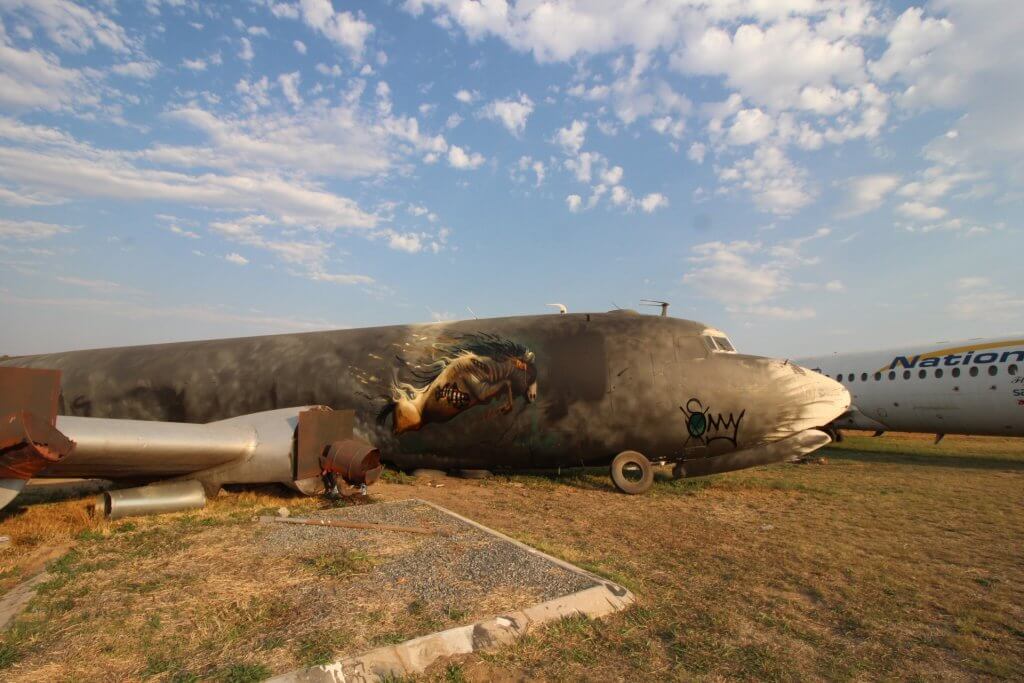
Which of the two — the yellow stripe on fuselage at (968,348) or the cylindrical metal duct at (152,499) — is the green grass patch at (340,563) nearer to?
the cylindrical metal duct at (152,499)

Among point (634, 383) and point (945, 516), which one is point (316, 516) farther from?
point (945, 516)

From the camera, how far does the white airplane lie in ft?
61.9

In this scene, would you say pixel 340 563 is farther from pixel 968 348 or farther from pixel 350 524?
pixel 968 348

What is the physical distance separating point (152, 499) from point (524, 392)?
7.02 metres

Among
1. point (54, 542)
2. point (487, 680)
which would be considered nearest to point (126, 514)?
point (54, 542)

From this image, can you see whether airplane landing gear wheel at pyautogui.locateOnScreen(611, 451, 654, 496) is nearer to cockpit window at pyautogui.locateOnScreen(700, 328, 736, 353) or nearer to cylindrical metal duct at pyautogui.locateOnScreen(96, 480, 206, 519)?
cockpit window at pyautogui.locateOnScreen(700, 328, 736, 353)

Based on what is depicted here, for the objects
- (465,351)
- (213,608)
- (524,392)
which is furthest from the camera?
(465,351)

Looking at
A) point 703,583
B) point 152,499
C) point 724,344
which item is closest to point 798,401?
point 724,344

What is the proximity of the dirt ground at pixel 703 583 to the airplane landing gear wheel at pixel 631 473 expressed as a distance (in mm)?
334

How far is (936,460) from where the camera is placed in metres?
19.3

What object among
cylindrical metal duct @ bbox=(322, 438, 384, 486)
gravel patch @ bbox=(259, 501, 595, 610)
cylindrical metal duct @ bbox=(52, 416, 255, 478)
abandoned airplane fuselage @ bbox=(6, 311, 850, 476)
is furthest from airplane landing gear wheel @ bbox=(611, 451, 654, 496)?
cylindrical metal duct @ bbox=(52, 416, 255, 478)

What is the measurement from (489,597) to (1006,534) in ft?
30.0

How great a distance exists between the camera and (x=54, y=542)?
7.43 meters

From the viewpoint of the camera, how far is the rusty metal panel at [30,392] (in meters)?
6.20
